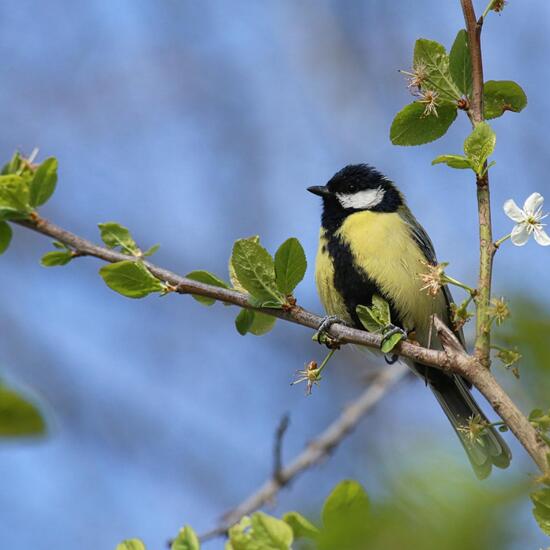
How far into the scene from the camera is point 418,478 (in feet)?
2.19

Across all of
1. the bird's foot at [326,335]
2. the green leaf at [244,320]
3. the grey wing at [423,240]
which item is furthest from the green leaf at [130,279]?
the grey wing at [423,240]

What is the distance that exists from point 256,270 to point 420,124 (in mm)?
503

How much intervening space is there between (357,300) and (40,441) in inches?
97.0

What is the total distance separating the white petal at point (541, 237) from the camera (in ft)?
5.24

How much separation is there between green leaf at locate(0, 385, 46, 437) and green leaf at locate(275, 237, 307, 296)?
81cm

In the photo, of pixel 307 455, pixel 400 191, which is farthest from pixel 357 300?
pixel 400 191

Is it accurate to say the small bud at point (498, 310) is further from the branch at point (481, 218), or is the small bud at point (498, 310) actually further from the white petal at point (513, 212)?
the white petal at point (513, 212)

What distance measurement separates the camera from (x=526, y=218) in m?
1.65

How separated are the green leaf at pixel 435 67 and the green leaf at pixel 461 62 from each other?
0.05 ft

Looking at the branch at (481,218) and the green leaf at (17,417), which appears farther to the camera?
the branch at (481,218)

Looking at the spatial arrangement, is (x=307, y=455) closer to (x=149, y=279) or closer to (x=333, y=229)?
(x=333, y=229)

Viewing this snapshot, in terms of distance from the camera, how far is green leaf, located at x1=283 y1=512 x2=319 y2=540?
112 cm

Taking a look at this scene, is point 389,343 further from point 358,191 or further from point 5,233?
point 358,191

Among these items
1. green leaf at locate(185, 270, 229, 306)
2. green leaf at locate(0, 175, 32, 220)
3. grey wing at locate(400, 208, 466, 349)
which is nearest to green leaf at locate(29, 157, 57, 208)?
green leaf at locate(0, 175, 32, 220)
